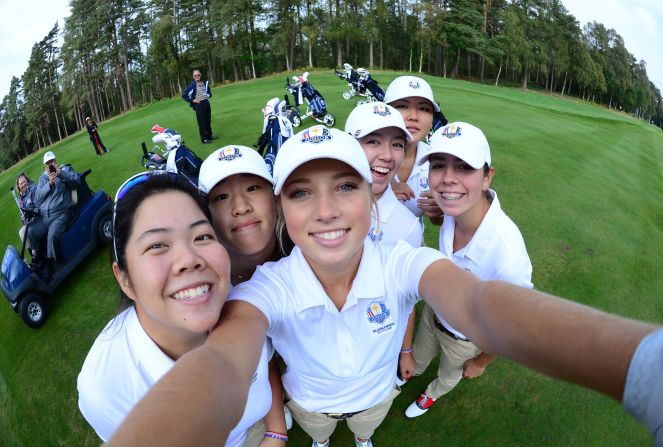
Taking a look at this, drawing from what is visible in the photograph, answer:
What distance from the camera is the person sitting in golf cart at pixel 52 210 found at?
3535 millimetres

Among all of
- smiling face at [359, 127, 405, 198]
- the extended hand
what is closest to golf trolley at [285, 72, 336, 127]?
the extended hand

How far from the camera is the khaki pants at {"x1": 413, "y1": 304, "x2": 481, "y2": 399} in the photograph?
207 centimetres

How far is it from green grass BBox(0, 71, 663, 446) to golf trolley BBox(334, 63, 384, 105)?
307 cm

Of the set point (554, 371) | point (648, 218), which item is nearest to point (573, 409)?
point (554, 371)

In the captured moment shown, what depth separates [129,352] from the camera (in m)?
1.19

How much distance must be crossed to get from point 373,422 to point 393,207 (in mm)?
1214

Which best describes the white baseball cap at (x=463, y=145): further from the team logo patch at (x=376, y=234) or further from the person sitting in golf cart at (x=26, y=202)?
the person sitting in golf cart at (x=26, y=202)

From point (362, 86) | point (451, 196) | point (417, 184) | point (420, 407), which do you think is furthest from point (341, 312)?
point (362, 86)

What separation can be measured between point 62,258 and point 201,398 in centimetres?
392

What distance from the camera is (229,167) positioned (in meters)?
1.72

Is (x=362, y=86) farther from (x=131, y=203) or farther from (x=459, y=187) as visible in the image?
(x=131, y=203)

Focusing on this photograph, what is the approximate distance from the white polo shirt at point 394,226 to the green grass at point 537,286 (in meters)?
1.27

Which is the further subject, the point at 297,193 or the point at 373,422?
the point at 373,422

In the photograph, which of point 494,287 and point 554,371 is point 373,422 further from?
point 554,371
